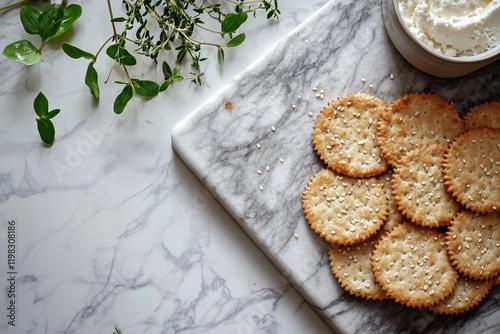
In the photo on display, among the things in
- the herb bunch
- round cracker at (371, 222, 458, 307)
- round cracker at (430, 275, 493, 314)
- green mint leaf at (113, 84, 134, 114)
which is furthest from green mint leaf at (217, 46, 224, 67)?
round cracker at (430, 275, 493, 314)

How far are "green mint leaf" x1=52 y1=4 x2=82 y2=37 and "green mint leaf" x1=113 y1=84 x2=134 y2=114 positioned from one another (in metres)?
0.25

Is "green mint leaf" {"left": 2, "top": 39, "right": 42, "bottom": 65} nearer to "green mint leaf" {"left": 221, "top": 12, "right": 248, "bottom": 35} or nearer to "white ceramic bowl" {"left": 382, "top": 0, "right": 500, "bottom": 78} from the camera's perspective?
"green mint leaf" {"left": 221, "top": 12, "right": 248, "bottom": 35}

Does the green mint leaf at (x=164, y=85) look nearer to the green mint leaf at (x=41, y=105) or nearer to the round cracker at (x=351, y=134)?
the green mint leaf at (x=41, y=105)

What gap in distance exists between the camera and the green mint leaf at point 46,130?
5.05 feet

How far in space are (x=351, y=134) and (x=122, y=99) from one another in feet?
2.15

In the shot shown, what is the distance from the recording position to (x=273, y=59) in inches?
61.8

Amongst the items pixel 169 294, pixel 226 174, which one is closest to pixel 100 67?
pixel 226 174

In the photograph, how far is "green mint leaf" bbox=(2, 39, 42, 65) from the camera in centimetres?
153

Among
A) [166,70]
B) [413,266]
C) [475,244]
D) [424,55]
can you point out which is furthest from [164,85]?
[475,244]

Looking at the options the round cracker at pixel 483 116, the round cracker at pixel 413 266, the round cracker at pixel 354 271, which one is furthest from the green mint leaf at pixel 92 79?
the round cracker at pixel 483 116

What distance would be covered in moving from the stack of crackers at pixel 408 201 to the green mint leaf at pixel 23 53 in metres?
0.82

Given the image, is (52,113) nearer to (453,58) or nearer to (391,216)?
(391,216)

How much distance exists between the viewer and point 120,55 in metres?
1.47

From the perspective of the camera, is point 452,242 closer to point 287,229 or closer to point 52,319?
point 287,229
